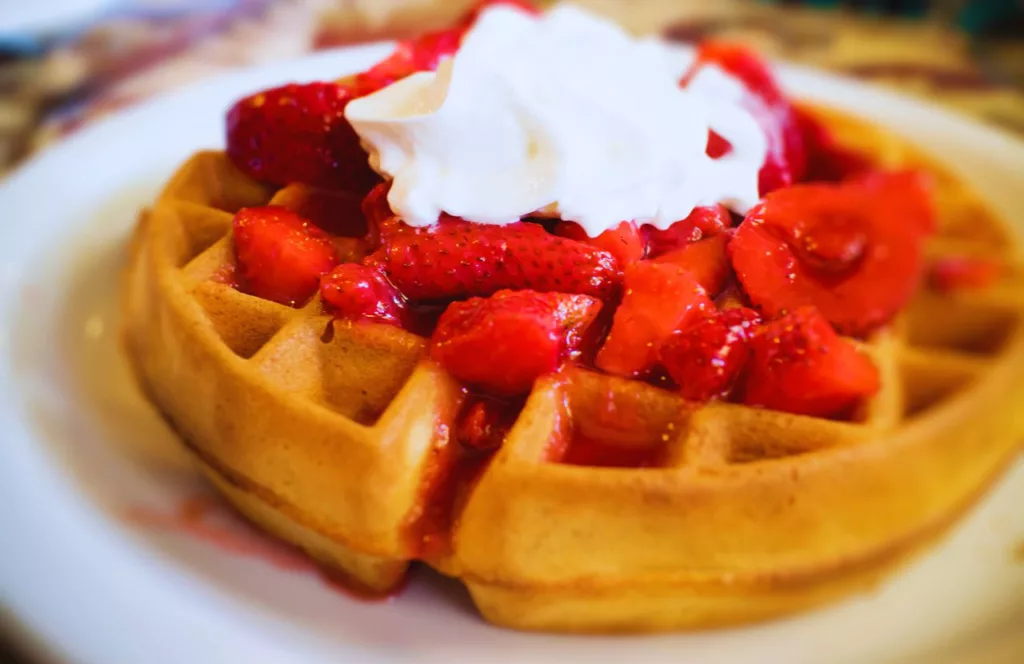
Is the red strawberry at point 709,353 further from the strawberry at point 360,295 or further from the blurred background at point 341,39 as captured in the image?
the blurred background at point 341,39

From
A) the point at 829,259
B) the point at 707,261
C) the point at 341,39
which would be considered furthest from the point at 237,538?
the point at 341,39

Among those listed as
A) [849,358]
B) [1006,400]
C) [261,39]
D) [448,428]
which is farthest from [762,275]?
[261,39]

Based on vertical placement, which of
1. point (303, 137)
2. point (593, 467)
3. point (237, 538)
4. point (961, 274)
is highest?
point (303, 137)

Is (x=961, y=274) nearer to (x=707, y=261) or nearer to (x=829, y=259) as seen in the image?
(x=829, y=259)

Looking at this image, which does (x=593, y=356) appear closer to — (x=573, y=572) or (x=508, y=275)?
(x=508, y=275)

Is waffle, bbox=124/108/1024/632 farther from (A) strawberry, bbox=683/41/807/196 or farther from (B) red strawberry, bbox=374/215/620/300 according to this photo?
(A) strawberry, bbox=683/41/807/196

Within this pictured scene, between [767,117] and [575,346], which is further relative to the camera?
[767,117]
